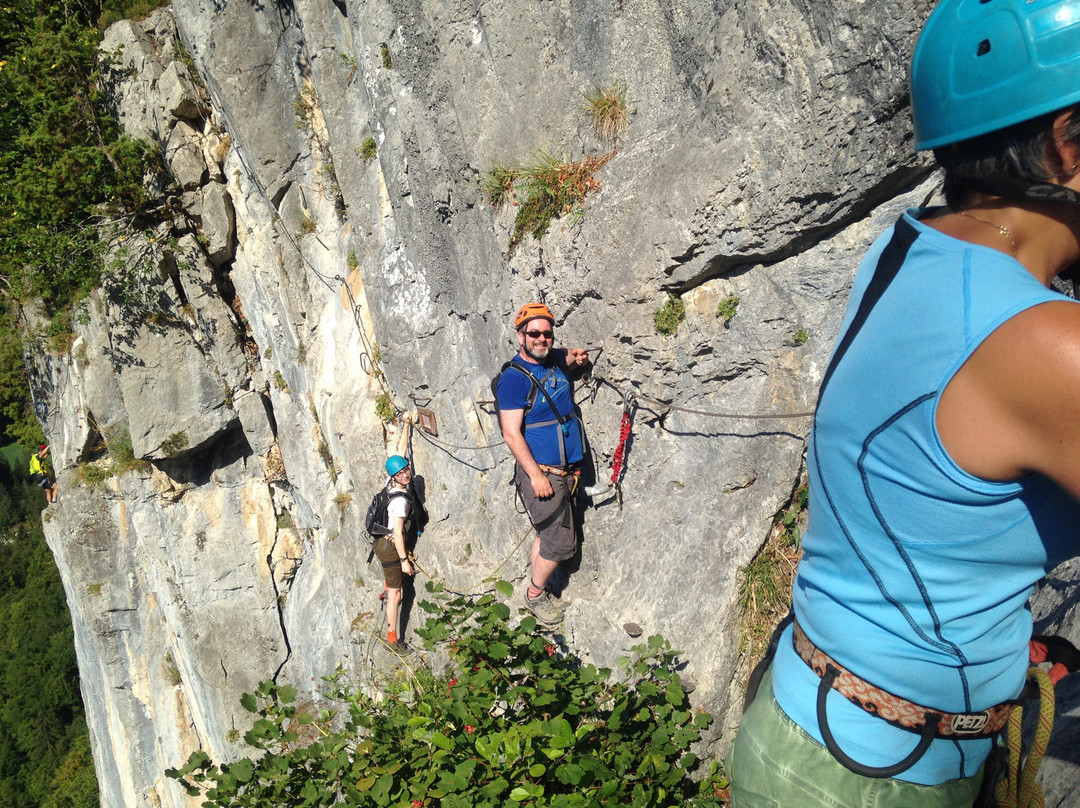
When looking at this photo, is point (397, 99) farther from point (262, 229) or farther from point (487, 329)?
point (262, 229)

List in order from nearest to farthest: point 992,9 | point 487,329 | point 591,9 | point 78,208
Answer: point 992,9 → point 591,9 → point 487,329 → point 78,208

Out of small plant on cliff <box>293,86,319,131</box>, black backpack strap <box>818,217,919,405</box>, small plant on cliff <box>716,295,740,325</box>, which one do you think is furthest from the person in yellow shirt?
black backpack strap <box>818,217,919,405</box>

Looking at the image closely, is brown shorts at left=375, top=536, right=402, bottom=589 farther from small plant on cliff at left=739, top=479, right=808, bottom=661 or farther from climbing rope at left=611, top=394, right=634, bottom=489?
small plant on cliff at left=739, top=479, right=808, bottom=661

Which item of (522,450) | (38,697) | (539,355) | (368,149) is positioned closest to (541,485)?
(522,450)

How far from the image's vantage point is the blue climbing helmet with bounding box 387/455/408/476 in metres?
7.47

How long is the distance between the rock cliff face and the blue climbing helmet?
1.15ft

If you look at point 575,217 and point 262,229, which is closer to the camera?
point 575,217

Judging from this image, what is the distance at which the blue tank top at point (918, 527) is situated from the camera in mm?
1062

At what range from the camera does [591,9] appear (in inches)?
193

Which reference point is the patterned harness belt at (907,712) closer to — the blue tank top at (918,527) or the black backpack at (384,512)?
the blue tank top at (918,527)

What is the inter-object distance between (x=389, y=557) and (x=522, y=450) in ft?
10.9

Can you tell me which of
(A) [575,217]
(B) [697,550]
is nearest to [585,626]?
(B) [697,550]

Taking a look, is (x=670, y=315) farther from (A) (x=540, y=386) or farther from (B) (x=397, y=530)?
(B) (x=397, y=530)

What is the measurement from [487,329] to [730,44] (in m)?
3.20
